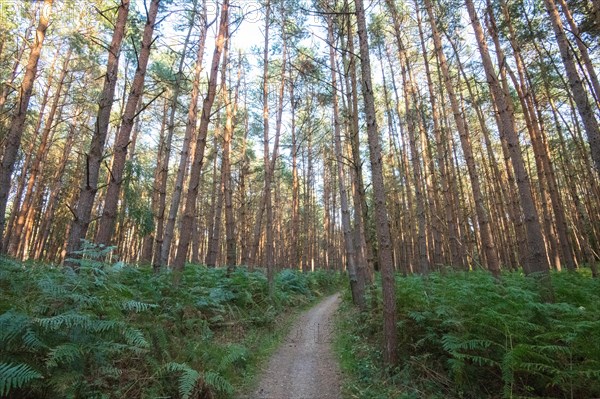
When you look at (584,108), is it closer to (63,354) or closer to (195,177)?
(195,177)

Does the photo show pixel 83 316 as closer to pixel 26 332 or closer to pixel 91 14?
pixel 26 332

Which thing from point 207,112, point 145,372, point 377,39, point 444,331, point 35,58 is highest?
point 377,39

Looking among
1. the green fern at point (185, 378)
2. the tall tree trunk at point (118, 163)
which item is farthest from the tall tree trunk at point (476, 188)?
the tall tree trunk at point (118, 163)

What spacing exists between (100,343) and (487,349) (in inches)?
171

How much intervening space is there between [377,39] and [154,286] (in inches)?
480

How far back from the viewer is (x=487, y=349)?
3771 mm

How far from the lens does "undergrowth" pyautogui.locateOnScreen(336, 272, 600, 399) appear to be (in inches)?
125

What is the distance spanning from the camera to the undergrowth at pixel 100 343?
2.73m

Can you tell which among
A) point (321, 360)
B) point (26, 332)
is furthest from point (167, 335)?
point (321, 360)

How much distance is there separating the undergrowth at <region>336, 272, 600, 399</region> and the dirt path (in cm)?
39

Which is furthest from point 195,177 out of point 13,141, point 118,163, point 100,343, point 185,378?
point 185,378

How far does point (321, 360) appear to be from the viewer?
5887mm

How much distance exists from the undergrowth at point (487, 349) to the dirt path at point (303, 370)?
1.28 feet

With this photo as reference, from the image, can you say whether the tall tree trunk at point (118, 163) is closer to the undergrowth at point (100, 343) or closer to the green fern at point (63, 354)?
the undergrowth at point (100, 343)
